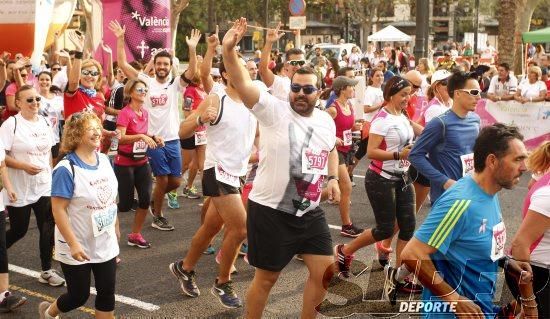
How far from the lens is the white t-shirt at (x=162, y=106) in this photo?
832 cm

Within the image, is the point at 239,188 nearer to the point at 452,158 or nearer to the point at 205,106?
the point at 205,106

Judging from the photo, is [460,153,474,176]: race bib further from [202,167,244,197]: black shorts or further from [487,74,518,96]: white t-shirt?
[487,74,518,96]: white t-shirt

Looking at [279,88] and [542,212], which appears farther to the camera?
[279,88]

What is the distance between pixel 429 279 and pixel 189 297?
3.26 meters

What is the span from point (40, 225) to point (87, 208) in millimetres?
2005

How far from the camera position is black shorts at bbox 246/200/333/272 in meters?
4.67

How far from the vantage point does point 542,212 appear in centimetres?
357

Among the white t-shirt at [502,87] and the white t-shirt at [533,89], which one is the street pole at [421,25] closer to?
the white t-shirt at [502,87]

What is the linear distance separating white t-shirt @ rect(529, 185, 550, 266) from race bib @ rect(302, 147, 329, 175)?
4.69ft

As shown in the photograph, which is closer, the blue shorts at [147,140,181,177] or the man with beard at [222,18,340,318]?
the man with beard at [222,18,340,318]

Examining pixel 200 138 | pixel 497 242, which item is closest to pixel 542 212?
A: pixel 497 242

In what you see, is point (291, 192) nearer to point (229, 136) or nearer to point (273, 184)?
point (273, 184)

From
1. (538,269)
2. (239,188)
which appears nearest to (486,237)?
(538,269)

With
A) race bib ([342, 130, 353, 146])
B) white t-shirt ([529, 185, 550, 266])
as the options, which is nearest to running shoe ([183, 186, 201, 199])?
race bib ([342, 130, 353, 146])
